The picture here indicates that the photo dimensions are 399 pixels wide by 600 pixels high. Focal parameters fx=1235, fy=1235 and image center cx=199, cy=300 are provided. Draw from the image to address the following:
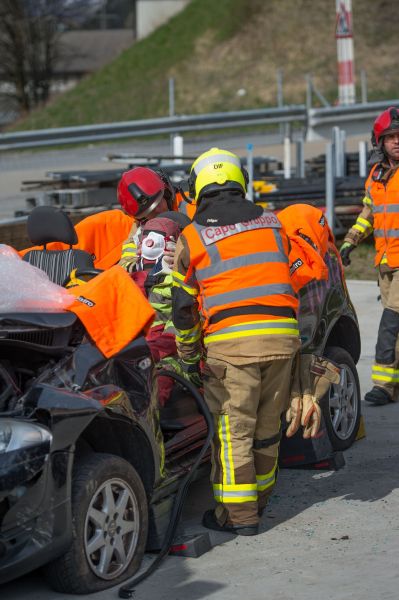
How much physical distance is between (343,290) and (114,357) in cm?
235

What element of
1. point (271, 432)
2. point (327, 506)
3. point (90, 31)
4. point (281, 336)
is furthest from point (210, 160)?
point (90, 31)

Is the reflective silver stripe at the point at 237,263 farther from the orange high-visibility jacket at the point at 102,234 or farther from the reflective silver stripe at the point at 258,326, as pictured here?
the orange high-visibility jacket at the point at 102,234

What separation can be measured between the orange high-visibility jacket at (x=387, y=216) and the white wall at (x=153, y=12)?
41.6 metres

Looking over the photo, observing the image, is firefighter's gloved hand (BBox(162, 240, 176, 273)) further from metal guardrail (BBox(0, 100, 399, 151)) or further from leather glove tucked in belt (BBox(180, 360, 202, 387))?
metal guardrail (BBox(0, 100, 399, 151))

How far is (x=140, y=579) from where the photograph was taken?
4.94m

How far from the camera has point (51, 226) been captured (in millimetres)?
6465

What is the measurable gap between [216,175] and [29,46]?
52499 millimetres

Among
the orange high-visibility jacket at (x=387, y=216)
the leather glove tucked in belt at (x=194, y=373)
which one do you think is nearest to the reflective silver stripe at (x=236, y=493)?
the leather glove tucked in belt at (x=194, y=373)

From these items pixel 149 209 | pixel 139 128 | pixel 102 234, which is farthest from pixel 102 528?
pixel 139 128

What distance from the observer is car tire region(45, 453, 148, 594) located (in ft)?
15.4

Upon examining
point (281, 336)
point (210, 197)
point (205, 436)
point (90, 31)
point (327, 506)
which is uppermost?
point (90, 31)

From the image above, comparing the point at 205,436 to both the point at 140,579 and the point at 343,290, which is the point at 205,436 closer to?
the point at 140,579

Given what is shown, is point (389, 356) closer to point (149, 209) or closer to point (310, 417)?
point (149, 209)

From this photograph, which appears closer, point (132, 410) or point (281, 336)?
point (132, 410)
